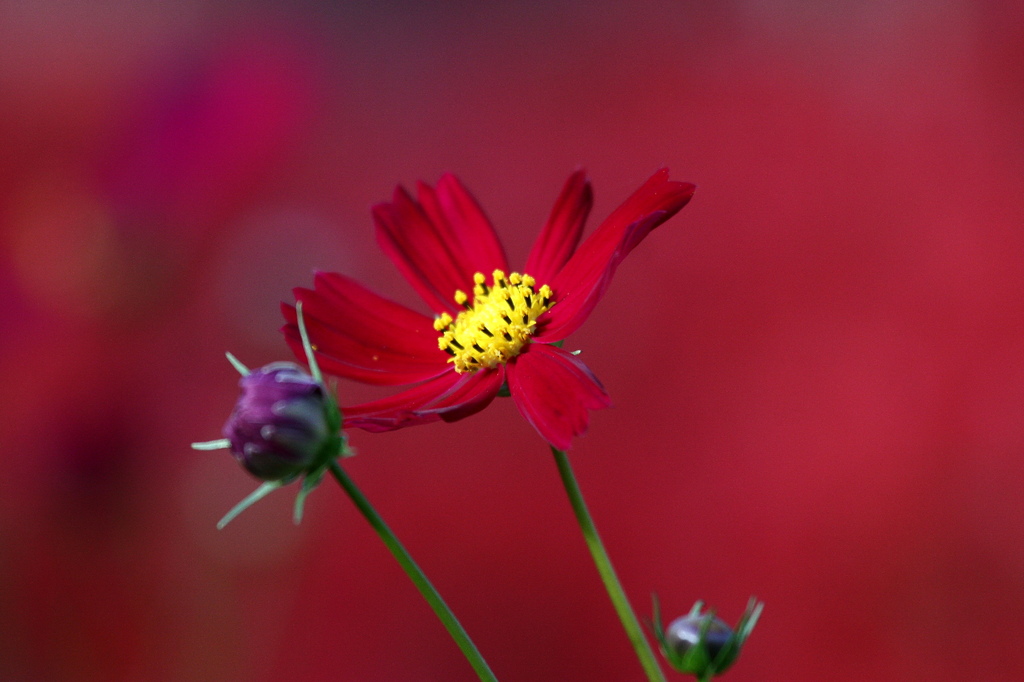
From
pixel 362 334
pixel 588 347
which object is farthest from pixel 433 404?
pixel 588 347

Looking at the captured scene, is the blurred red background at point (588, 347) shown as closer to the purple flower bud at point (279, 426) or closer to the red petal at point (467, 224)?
the red petal at point (467, 224)

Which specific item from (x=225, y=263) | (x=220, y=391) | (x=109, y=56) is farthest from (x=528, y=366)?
(x=109, y=56)

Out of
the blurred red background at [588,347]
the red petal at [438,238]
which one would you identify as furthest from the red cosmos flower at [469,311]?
the blurred red background at [588,347]

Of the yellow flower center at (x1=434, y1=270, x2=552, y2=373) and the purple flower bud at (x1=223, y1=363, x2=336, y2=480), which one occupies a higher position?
the purple flower bud at (x1=223, y1=363, x2=336, y2=480)

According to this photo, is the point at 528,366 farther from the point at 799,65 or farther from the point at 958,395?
the point at 799,65

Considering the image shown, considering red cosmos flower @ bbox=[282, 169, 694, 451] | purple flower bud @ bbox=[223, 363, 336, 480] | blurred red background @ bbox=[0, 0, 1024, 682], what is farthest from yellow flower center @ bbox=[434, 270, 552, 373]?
blurred red background @ bbox=[0, 0, 1024, 682]

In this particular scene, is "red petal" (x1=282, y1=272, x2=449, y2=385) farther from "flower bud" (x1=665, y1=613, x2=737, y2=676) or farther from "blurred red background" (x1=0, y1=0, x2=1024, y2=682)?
"blurred red background" (x1=0, y1=0, x2=1024, y2=682)
